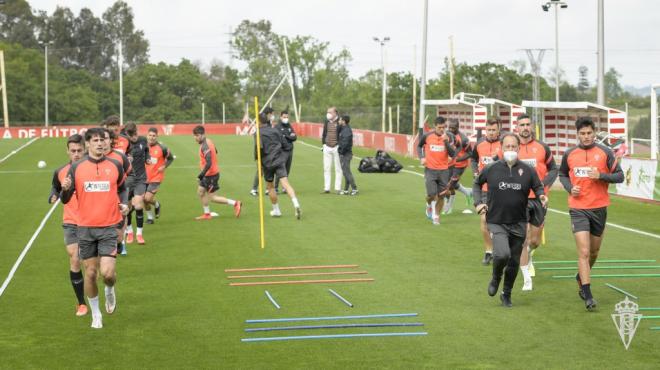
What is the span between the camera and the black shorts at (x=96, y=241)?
434 inches

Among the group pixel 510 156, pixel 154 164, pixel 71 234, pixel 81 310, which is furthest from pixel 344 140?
pixel 81 310

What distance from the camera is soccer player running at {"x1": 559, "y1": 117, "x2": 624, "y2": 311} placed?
11867mm

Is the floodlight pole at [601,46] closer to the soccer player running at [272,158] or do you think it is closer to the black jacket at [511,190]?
the soccer player running at [272,158]

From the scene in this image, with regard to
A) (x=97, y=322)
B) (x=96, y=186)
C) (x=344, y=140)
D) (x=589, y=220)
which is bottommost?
(x=97, y=322)

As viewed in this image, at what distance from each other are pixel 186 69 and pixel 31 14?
28.9 metres

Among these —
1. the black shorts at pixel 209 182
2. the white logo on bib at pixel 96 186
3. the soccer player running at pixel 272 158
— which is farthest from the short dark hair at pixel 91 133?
the soccer player running at pixel 272 158

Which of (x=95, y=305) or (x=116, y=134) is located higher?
(x=116, y=134)

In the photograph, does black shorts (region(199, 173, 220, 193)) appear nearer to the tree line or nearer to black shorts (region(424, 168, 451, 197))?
black shorts (region(424, 168, 451, 197))

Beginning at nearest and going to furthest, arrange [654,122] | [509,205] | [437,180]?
1. [509,205]
2. [437,180]
3. [654,122]

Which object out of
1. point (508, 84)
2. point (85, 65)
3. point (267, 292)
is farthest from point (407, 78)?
point (267, 292)

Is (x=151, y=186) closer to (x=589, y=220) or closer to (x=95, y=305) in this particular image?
(x=95, y=305)

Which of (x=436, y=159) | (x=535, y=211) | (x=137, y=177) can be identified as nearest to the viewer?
(x=535, y=211)

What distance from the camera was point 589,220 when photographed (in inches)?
470

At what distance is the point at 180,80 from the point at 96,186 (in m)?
85.3
